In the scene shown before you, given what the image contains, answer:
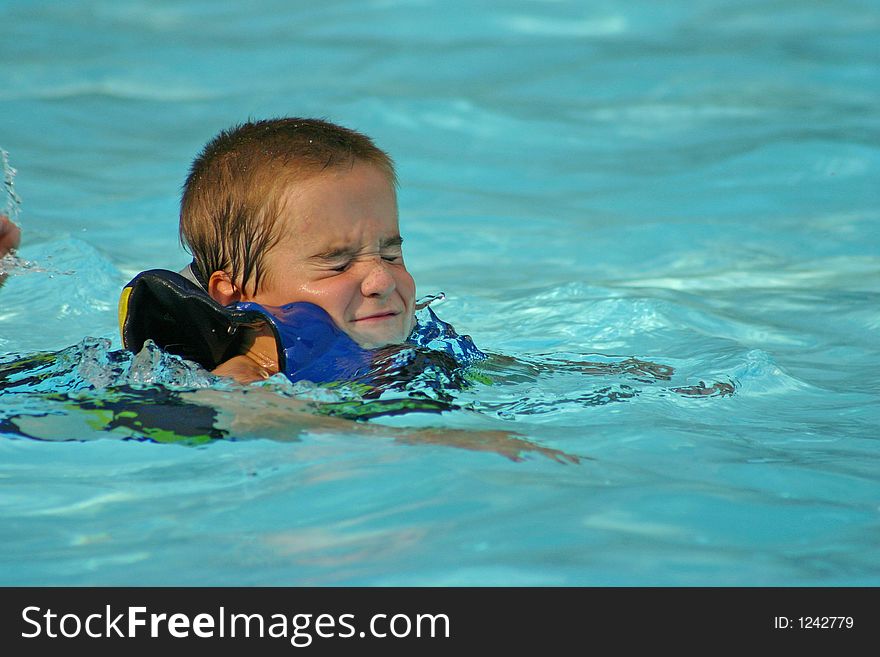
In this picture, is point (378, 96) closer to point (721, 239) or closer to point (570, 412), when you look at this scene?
point (721, 239)

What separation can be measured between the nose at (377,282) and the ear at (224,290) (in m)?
0.40

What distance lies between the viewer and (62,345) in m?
4.54

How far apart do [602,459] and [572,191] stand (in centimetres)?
445

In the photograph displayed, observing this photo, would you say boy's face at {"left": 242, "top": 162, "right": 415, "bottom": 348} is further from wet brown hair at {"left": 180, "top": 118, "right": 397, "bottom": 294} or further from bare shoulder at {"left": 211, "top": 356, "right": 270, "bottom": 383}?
bare shoulder at {"left": 211, "top": 356, "right": 270, "bottom": 383}

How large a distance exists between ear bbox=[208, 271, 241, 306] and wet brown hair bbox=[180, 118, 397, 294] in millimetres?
18

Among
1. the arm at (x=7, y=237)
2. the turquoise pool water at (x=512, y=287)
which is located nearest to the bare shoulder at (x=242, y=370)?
the turquoise pool water at (x=512, y=287)

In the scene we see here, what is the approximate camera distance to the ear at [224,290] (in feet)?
11.5

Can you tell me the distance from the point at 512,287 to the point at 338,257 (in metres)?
2.38

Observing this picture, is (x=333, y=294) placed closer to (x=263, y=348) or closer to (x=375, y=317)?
(x=375, y=317)

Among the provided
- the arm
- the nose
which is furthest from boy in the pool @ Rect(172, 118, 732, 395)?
the arm

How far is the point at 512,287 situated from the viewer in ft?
18.7

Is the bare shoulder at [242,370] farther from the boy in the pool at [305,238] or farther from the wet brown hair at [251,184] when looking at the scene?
the wet brown hair at [251,184]
